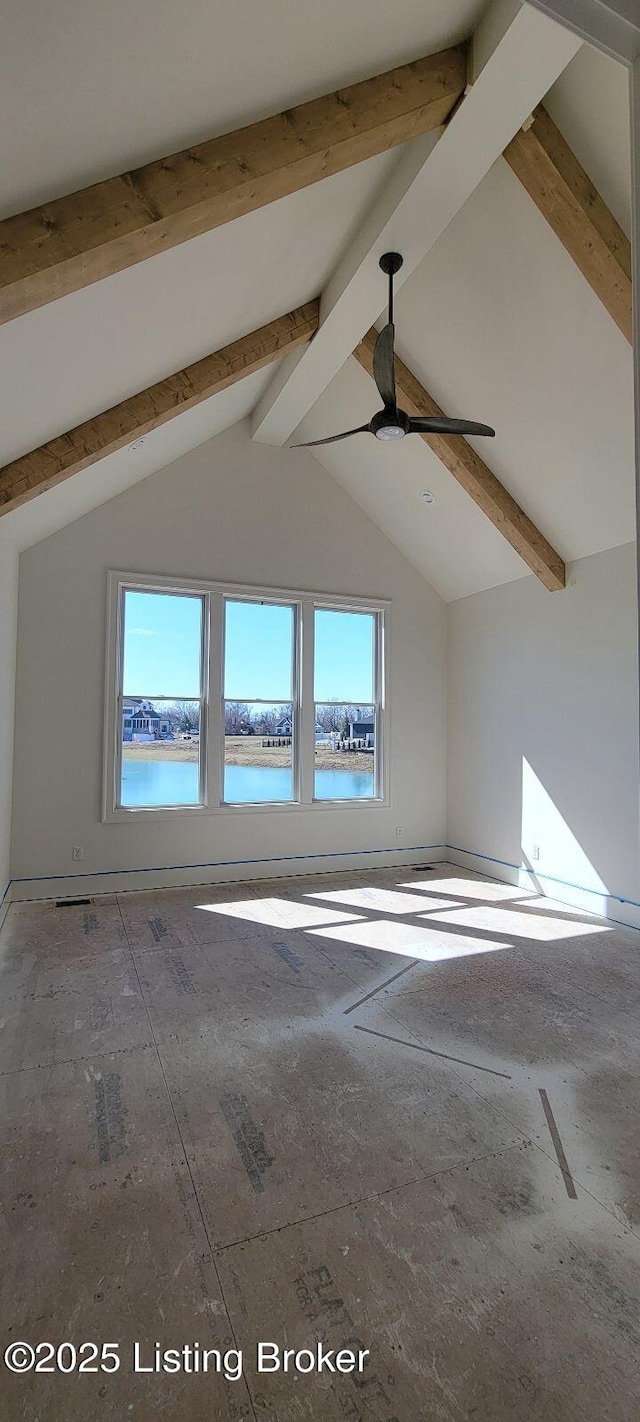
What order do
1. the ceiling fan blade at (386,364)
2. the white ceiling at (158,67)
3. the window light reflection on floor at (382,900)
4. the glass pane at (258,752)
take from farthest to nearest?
the glass pane at (258,752)
the window light reflection on floor at (382,900)
the ceiling fan blade at (386,364)
the white ceiling at (158,67)

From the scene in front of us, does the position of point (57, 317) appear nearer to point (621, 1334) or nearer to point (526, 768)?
point (621, 1334)

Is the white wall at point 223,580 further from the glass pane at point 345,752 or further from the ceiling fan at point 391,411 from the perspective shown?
the ceiling fan at point 391,411

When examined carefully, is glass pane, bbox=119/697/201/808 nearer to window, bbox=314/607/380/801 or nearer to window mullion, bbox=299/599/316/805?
window mullion, bbox=299/599/316/805

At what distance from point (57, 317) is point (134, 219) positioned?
0.64 meters

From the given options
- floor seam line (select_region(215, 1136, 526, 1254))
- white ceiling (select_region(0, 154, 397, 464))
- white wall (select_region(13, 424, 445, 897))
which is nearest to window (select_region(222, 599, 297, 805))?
white wall (select_region(13, 424, 445, 897))

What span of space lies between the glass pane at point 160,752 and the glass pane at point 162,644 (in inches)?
5.5

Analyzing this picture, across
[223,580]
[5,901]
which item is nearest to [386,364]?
[223,580]

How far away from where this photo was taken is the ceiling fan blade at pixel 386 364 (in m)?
3.43

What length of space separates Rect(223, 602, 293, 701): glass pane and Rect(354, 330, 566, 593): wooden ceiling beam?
2.11 m

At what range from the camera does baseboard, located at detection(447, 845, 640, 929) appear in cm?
480

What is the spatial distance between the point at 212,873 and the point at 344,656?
254 centimetres

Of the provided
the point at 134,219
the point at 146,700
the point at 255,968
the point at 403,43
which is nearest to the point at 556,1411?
the point at 255,968

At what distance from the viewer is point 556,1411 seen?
1.40 metres

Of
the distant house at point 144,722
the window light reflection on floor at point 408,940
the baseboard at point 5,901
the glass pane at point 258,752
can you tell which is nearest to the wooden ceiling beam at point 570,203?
the window light reflection on floor at point 408,940
